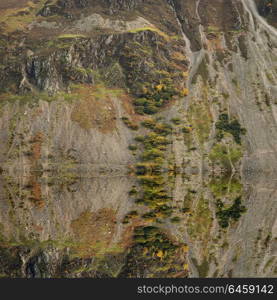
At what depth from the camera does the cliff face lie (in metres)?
71.2

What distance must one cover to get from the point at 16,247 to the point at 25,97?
79072mm

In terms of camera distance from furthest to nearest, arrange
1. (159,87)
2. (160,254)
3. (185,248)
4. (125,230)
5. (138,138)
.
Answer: (159,87) < (138,138) < (125,230) < (185,248) < (160,254)

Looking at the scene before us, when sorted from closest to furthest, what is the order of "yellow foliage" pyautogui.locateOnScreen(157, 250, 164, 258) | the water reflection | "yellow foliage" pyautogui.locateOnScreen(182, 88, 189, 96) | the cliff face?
1. the water reflection
2. "yellow foliage" pyautogui.locateOnScreen(157, 250, 164, 258)
3. the cliff face
4. "yellow foliage" pyautogui.locateOnScreen(182, 88, 189, 96)

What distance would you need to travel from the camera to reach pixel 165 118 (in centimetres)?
13962

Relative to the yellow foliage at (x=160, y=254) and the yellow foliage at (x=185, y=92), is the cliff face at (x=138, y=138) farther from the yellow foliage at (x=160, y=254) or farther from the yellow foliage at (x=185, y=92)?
the yellow foliage at (x=160, y=254)

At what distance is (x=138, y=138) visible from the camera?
130 meters

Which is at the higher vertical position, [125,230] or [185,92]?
[125,230]

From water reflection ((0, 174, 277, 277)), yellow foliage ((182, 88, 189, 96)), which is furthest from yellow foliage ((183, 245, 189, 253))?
yellow foliage ((182, 88, 189, 96))

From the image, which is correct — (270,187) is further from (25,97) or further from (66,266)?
(25,97)

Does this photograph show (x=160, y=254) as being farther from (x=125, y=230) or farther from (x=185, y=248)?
(x=125, y=230)

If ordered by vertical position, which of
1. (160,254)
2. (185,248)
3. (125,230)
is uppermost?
(160,254)

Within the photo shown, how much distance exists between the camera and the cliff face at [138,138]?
71.2 meters

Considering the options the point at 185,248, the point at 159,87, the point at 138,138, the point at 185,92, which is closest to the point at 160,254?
the point at 185,248

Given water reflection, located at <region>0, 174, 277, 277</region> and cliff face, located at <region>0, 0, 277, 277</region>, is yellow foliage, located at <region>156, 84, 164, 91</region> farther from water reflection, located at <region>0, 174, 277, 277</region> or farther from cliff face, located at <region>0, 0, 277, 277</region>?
water reflection, located at <region>0, 174, 277, 277</region>
